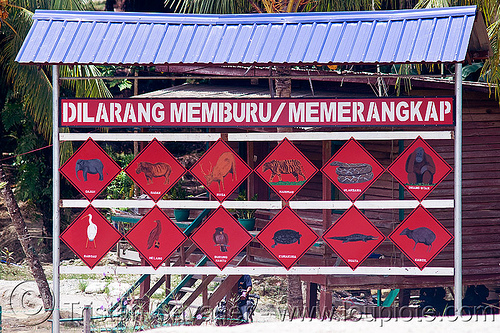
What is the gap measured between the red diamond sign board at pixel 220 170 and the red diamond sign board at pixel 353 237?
1465 millimetres

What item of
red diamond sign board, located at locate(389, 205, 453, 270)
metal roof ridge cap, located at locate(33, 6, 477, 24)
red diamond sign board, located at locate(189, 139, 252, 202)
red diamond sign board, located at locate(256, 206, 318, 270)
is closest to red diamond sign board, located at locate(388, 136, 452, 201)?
red diamond sign board, located at locate(389, 205, 453, 270)

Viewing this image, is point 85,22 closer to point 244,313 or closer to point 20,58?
Answer: point 20,58

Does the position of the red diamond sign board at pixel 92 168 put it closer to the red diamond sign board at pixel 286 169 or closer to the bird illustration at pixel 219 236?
the bird illustration at pixel 219 236

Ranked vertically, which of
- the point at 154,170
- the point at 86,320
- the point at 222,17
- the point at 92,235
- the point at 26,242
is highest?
the point at 222,17

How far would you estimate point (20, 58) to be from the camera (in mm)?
7891

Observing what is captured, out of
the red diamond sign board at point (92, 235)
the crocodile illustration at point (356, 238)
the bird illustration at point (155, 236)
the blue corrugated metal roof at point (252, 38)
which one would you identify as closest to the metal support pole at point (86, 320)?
the red diamond sign board at point (92, 235)

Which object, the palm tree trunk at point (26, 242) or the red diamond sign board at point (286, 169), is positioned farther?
the palm tree trunk at point (26, 242)

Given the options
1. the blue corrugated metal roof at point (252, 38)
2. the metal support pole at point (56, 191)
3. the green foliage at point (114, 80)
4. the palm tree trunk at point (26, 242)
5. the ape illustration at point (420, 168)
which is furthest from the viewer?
the green foliage at point (114, 80)

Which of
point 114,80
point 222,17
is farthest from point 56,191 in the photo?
point 114,80

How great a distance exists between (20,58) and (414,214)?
5575 millimetres

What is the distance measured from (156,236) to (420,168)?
375 centimetres

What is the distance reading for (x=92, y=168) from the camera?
859 cm

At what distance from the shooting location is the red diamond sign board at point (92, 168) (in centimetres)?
857

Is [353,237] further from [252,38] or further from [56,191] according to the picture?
[56,191]
